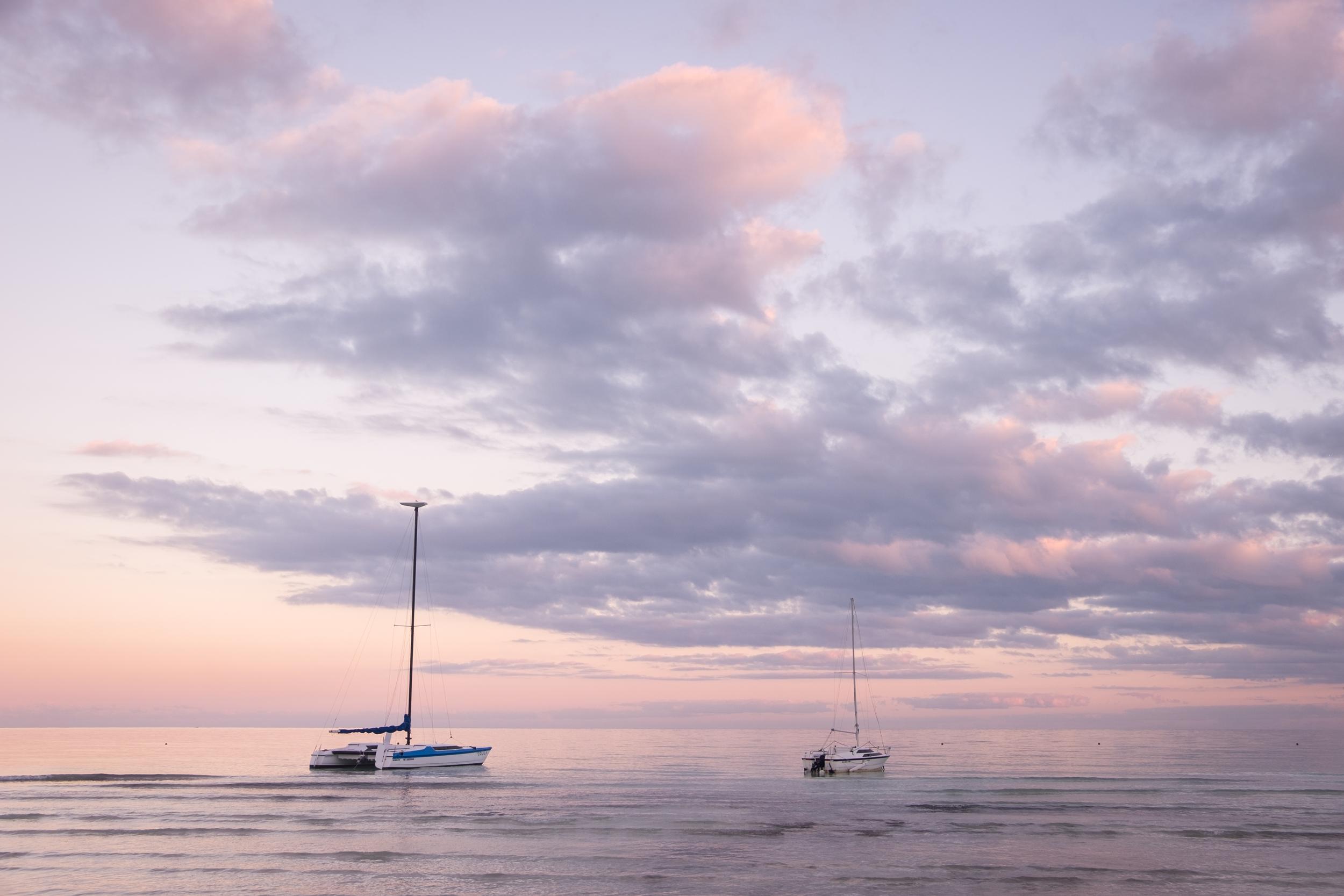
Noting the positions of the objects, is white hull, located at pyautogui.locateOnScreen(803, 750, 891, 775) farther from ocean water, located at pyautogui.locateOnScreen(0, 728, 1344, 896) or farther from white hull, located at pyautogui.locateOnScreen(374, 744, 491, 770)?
white hull, located at pyautogui.locateOnScreen(374, 744, 491, 770)

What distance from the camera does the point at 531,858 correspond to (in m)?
47.5

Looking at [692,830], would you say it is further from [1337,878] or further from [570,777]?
[570,777]

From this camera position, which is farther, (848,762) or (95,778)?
(848,762)

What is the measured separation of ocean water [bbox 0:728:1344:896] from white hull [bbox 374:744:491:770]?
138 centimetres

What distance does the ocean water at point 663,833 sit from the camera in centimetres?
4253

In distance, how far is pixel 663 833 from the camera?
56.1 m

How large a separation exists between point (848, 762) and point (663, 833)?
52.3 m

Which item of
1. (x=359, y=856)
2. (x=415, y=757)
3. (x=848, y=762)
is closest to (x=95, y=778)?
(x=415, y=757)

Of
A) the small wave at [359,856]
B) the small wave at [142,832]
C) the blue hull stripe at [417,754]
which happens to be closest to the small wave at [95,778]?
the blue hull stripe at [417,754]

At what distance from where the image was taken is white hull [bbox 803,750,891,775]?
340 ft

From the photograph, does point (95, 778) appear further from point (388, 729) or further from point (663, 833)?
point (663, 833)

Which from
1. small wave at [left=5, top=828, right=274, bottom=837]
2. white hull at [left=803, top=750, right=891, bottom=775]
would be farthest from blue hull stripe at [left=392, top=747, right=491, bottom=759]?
small wave at [left=5, top=828, right=274, bottom=837]

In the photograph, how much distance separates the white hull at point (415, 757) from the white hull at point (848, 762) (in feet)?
109

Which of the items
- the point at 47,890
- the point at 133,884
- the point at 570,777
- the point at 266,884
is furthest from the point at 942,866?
the point at 570,777
